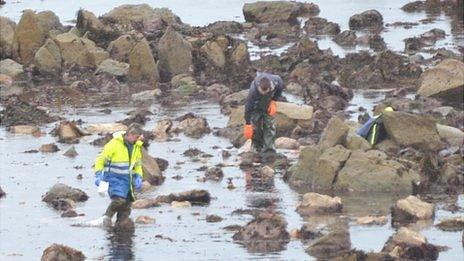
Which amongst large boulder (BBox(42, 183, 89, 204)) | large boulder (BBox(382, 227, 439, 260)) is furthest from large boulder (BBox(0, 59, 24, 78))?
large boulder (BBox(382, 227, 439, 260))

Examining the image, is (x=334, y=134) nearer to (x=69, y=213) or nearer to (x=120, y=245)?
(x=69, y=213)

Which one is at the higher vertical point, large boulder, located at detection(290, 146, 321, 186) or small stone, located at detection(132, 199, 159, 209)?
large boulder, located at detection(290, 146, 321, 186)

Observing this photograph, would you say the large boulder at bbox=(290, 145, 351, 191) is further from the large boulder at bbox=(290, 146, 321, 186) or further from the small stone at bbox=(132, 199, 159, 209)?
the small stone at bbox=(132, 199, 159, 209)

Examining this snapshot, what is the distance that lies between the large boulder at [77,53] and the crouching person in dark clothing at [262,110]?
15902 mm

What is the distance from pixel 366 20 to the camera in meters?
56.5

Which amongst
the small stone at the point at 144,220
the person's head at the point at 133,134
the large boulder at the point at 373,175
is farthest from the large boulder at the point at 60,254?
the large boulder at the point at 373,175

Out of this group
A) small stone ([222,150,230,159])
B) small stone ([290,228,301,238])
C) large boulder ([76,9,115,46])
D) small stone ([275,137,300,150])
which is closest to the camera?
small stone ([290,228,301,238])

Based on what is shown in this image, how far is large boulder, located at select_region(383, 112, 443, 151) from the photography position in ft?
92.2

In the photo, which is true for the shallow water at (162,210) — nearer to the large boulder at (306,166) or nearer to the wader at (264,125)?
the large boulder at (306,166)

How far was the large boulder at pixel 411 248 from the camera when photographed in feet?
65.7

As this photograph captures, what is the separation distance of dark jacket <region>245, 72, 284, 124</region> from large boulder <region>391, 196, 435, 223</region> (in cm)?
599

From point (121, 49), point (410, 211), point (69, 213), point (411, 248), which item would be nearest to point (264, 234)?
point (411, 248)

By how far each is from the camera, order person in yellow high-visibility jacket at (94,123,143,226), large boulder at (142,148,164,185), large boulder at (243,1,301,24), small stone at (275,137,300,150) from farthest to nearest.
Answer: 1. large boulder at (243,1,301,24)
2. small stone at (275,137,300,150)
3. large boulder at (142,148,164,185)
4. person in yellow high-visibility jacket at (94,123,143,226)

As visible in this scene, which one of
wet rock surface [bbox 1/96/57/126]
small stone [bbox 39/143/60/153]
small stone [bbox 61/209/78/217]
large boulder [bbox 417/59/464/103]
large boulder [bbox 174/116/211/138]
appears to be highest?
large boulder [bbox 417/59/464/103]
